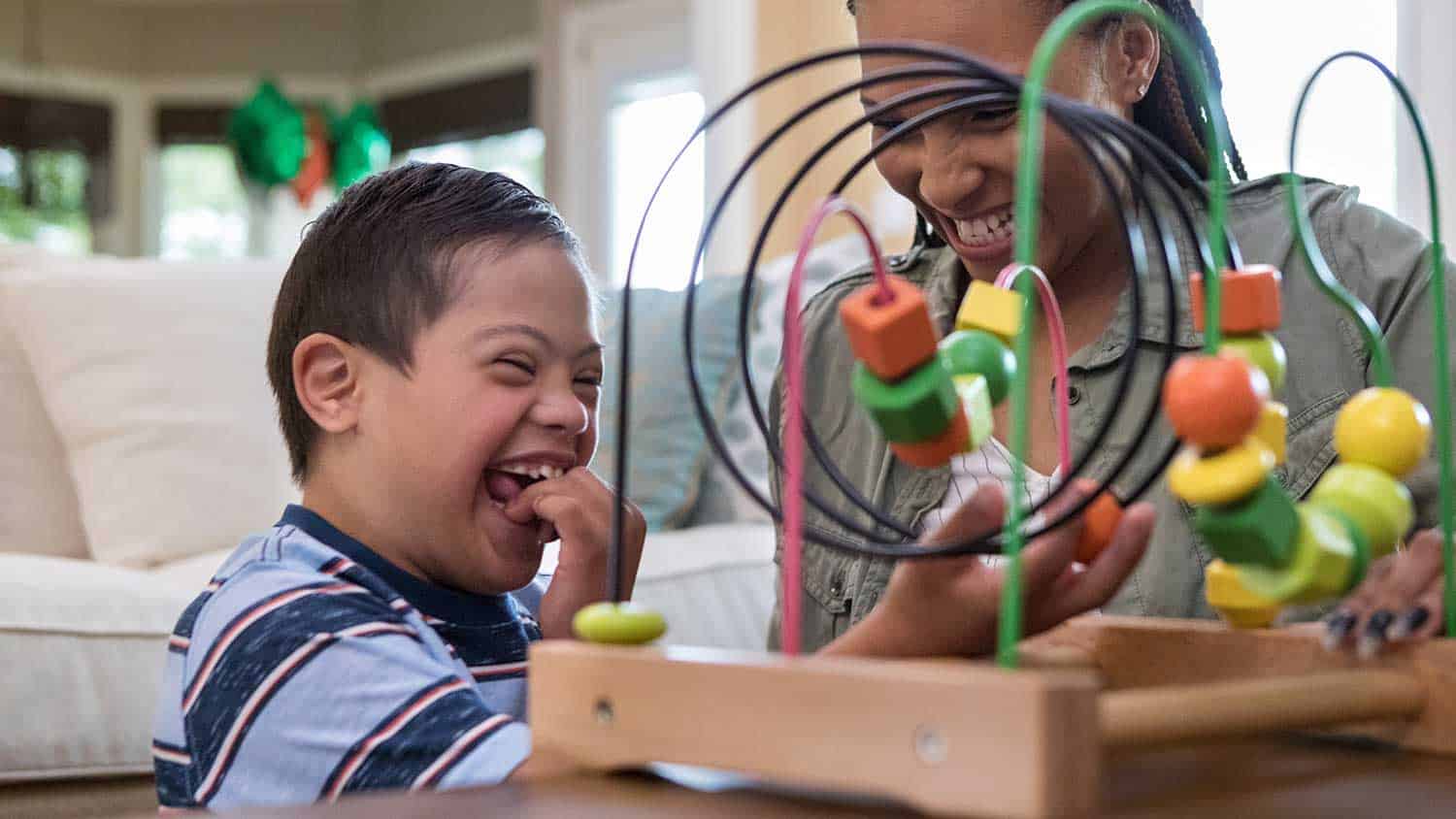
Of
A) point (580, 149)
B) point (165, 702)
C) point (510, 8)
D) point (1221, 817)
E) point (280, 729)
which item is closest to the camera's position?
point (1221, 817)

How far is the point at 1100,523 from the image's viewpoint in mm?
719

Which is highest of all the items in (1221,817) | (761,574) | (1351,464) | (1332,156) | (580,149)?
(580,149)

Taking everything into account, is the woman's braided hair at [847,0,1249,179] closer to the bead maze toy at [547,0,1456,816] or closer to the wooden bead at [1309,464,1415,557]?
the bead maze toy at [547,0,1456,816]

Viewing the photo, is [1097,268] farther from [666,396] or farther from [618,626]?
[666,396]

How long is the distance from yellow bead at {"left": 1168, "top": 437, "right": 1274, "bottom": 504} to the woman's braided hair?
777mm

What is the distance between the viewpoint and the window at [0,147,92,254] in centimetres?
757

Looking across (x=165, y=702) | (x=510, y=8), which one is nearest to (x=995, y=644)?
(x=165, y=702)

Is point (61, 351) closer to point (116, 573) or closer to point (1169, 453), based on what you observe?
point (116, 573)

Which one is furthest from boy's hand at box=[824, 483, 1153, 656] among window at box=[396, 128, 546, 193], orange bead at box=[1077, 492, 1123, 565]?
window at box=[396, 128, 546, 193]

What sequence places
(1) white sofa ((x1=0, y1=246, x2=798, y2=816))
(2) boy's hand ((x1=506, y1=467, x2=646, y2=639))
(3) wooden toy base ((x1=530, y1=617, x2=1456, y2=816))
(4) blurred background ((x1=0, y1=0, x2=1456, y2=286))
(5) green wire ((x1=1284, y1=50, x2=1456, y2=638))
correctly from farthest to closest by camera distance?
(4) blurred background ((x1=0, y1=0, x2=1456, y2=286))
(1) white sofa ((x1=0, y1=246, x2=798, y2=816))
(2) boy's hand ((x1=506, y1=467, x2=646, y2=639))
(5) green wire ((x1=1284, y1=50, x2=1456, y2=638))
(3) wooden toy base ((x1=530, y1=617, x2=1456, y2=816))

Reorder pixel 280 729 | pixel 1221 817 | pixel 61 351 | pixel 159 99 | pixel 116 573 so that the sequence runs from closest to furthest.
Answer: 1. pixel 1221 817
2. pixel 280 729
3. pixel 116 573
4. pixel 61 351
5. pixel 159 99

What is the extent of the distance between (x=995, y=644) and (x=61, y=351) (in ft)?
5.42

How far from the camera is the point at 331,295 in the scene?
1151 mm

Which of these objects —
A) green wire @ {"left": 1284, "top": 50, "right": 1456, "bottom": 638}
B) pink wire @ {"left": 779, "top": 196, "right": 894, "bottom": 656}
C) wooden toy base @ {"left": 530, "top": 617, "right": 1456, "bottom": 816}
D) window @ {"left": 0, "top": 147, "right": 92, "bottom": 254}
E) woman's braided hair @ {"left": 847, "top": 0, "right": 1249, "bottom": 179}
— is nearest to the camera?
wooden toy base @ {"left": 530, "top": 617, "right": 1456, "bottom": 816}
